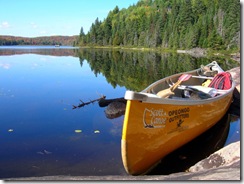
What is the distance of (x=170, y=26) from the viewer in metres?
74.3

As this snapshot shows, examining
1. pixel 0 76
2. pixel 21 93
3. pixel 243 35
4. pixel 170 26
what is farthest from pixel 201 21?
pixel 243 35

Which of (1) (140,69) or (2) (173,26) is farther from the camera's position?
(2) (173,26)

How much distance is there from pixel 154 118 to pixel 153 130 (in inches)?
10.6

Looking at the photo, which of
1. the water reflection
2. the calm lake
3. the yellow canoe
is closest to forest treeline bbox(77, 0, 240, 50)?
the water reflection

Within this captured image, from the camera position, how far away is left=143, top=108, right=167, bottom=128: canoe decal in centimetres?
596

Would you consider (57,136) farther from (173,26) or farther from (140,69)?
(173,26)

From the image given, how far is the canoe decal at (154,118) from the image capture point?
19.5ft

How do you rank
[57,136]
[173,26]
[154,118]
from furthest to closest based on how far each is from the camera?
[173,26]
[57,136]
[154,118]

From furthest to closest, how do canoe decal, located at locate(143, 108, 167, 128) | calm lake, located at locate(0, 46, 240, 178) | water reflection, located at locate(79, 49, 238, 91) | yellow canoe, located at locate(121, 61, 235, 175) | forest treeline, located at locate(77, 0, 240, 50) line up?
forest treeline, located at locate(77, 0, 240, 50) → water reflection, located at locate(79, 49, 238, 91) → calm lake, located at locate(0, 46, 240, 178) → canoe decal, located at locate(143, 108, 167, 128) → yellow canoe, located at locate(121, 61, 235, 175)

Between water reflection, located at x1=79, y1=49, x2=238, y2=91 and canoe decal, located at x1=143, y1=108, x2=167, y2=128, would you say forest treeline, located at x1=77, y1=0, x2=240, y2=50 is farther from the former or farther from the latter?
canoe decal, located at x1=143, y1=108, x2=167, y2=128

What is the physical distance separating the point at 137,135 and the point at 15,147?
3.66m

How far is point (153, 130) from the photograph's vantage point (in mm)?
6207

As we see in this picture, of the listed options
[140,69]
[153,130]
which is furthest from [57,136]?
[140,69]

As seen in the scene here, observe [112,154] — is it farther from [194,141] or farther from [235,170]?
[235,170]
